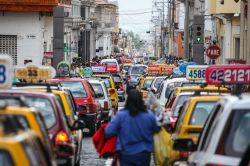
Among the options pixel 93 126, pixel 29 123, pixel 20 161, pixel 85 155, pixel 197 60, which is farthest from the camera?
pixel 197 60

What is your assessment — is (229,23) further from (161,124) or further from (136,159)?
(136,159)

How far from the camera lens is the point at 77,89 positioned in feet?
87.7

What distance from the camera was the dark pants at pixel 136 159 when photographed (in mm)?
11766

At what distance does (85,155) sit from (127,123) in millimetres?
9906

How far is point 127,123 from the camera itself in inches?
465

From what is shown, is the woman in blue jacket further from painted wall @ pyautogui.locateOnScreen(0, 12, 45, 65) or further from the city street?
painted wall @ pyautogui.locateOnScreen(0, 12, 45, 65)

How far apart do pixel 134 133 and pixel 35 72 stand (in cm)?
724

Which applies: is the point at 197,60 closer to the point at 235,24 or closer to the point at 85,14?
the point at 235,24

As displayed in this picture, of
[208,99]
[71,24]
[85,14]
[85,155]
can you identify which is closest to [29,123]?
[208,99]

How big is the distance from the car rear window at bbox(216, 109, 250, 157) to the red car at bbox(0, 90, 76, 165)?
410cm

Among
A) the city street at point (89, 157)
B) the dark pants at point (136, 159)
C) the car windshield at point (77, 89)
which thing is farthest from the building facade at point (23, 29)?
the dark pants at point (136, 159)

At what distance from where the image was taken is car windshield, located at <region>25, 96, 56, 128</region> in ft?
44.1

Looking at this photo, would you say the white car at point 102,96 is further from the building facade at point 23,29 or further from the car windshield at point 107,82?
the building facade at point 23,29

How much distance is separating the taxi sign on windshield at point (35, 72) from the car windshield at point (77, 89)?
7.30m
